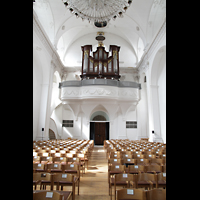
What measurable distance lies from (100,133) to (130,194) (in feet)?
51.9

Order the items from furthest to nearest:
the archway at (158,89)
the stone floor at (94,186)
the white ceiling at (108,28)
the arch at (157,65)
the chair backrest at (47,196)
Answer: the archway at (158,89), the white ceiling at (108,28), the arch at (157,65), the stone floor at (94,186), the chair backrest at (47,196)

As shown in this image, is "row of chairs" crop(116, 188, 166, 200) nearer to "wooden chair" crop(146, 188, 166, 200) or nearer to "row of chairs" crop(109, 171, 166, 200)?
"wooden chair" crop(146, 188, 166, 200)

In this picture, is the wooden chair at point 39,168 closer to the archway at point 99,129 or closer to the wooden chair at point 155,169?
the wooden chair at point 155,169

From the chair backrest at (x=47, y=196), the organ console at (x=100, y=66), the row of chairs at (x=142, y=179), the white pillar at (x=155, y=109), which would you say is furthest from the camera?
the organ console at (x=100, y=66)

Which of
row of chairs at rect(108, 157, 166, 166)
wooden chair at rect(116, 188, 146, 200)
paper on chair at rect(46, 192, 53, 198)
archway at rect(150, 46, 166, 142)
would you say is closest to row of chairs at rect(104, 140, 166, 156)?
row of chairs at rect(108, 157, 166, 166)

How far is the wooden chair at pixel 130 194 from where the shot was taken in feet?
8.46

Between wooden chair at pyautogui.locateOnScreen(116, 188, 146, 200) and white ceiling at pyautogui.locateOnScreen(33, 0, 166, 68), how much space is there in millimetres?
11503

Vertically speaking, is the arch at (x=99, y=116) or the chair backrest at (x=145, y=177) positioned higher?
the arch at (x=99, y=116)

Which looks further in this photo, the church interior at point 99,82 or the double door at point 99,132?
the double door at point 99,132

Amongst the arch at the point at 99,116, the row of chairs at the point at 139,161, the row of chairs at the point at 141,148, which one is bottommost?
the row of chairs at the point at 141,148

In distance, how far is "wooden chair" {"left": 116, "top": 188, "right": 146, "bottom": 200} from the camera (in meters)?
2.58

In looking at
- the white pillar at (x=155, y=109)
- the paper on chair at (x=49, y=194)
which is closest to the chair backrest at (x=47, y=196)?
the paper on chair at (x=49, y=194)

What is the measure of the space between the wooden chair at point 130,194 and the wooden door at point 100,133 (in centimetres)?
1572
